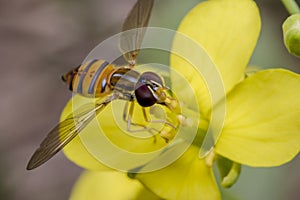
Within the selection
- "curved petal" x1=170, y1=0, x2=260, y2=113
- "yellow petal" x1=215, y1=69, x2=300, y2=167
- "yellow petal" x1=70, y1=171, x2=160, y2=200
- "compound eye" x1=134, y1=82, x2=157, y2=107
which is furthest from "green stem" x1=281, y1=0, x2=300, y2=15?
"yellow petal" x1=70, y1=171, x2=160, y2=200

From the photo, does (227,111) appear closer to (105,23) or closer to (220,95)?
(220,95)

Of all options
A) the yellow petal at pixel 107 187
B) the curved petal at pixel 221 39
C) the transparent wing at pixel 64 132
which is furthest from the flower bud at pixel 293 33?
the yellow petal at pixel 107 187

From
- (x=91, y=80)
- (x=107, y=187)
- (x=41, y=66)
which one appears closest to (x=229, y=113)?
(x=91, y=80)

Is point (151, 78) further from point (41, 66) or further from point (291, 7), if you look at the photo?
point (41, 66)

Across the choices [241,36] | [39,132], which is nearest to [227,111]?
[241,36]

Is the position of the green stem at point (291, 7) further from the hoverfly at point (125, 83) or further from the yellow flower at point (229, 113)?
the hoverfly at point (125, 83)
